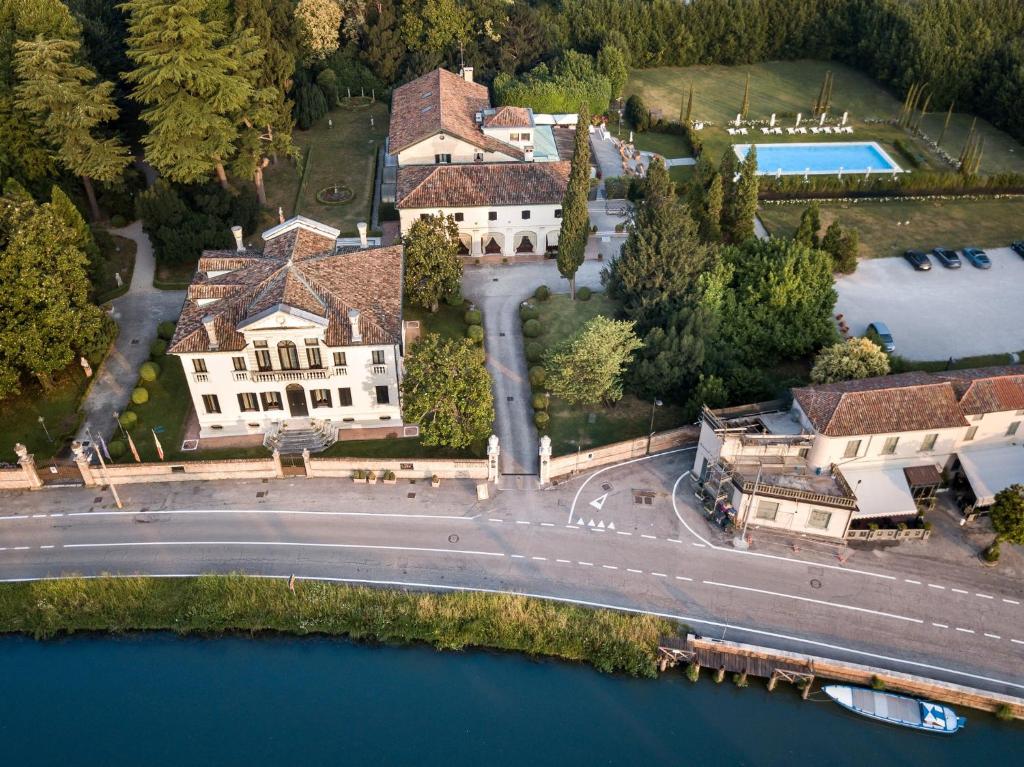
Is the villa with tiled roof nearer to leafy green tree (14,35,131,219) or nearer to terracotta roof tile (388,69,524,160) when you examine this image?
terracotta roof tile (388,69,524,160)

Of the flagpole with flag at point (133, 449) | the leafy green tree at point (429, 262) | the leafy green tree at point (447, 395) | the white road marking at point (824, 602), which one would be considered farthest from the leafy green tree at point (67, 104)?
the white road marking at point (824, 602)

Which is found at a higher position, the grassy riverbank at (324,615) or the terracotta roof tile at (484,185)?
the terracotta roof tile at (484,185)

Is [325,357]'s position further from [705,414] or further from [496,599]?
[705,414]

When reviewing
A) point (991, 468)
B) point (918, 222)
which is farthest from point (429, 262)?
point (918, 222)

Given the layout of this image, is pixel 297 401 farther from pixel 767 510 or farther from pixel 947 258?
pixel 947 258

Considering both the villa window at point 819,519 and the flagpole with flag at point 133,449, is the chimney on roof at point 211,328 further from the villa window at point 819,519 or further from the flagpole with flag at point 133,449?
the villa window at point 819,519

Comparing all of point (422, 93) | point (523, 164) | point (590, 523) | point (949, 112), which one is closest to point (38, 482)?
point (590, 523)
